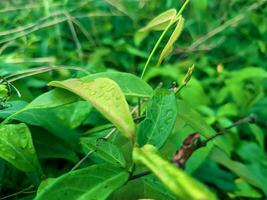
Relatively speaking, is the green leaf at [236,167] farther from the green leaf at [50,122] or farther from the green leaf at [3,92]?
the green leaf at [3,92]

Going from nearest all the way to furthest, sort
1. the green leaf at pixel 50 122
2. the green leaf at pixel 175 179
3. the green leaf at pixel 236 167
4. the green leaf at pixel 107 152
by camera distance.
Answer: the green leaf at pixel 175 179 < the green leaf at pixel 107 152 < the green leaf at pixel 50 122 < the green leaf at pixel 236 167

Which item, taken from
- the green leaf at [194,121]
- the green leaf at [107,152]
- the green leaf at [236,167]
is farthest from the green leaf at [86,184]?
the green leaf at [236,167]

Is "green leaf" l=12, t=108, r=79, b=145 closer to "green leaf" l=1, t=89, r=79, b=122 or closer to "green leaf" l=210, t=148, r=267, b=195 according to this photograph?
"green leaf" l=1, t=89, r=79, b=122

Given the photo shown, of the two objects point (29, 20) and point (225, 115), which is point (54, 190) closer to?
point (225, 115)

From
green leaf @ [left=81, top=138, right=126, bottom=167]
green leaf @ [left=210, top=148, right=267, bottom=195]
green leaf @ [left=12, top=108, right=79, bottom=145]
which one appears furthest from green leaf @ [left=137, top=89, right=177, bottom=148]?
green leaf @ [left=210, top=148, right=267, bottom=195]

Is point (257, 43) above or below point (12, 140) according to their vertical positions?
below

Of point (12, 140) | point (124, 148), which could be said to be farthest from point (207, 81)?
point (12, 140)

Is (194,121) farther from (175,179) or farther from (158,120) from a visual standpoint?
(175,179)
